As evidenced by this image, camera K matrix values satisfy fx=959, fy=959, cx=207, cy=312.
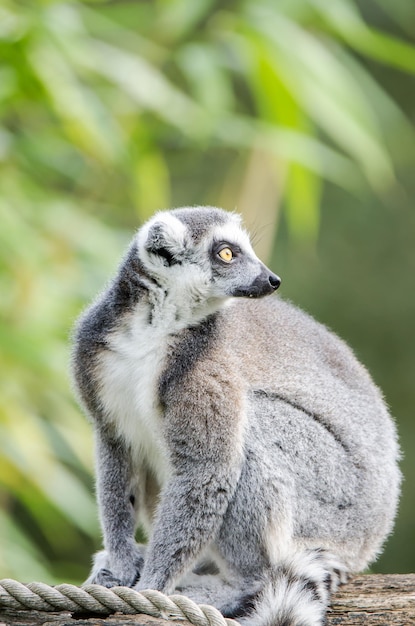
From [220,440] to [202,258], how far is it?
771mm

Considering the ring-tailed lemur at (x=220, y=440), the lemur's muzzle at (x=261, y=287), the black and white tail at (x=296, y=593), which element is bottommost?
the black and white tail at (x=296, y=593)

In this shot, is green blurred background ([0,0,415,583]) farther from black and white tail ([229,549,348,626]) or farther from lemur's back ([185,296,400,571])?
black and white tail ([229,549,348,626])

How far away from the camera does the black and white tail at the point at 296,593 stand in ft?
11.1

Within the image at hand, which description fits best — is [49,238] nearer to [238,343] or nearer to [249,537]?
[238,343]

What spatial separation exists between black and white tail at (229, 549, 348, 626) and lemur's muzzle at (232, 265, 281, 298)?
1031 millimetres

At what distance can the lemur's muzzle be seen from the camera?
377cm

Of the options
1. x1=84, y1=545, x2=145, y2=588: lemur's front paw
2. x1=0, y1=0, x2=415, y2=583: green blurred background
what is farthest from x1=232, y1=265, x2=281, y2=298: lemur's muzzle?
x1=0, y1=0, x2=415, y2=583: green blurred background

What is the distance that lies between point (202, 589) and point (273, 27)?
3.85 m

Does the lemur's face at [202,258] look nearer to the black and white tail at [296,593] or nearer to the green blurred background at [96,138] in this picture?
the black and white tail at [296,593]

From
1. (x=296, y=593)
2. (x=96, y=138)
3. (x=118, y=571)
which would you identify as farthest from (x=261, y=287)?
(x=96, y=138)

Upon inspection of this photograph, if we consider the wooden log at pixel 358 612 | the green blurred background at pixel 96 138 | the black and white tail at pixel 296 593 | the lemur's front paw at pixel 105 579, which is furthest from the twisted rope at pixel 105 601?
the green blurred background at pixel 96 138

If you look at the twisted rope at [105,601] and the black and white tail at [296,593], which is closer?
the twisted rope at [105,601]

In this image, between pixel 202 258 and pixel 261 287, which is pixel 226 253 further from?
pixel 261 287

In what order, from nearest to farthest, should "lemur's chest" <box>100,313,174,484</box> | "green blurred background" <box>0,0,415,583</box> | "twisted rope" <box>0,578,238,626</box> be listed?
"twisted rope" <box>0,578,238,626</box>
"lemur's chest" <box>100,313,174,484</box>
"green blurred background" <box>0,0,415,583</box>
